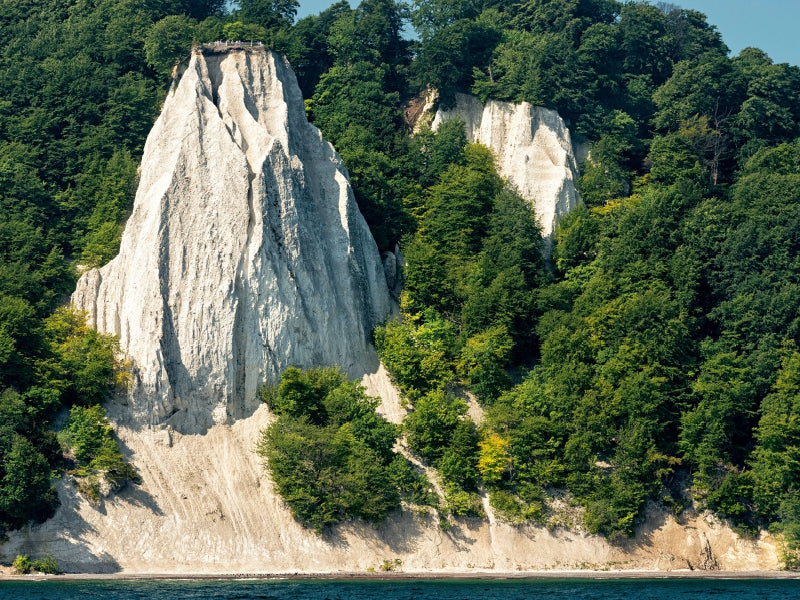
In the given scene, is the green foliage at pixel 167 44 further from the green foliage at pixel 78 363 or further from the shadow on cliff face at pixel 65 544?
the shadow on cliff face at pixel 65 544

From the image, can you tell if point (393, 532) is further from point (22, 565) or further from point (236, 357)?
point (22, 565)

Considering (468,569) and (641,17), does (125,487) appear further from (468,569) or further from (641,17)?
(641,17)

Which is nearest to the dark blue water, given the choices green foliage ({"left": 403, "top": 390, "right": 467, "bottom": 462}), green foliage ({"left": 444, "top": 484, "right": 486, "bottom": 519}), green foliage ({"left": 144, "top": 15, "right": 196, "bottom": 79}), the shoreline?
the shoreline

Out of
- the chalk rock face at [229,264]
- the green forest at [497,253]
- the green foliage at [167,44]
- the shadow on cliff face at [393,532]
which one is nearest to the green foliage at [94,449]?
the green forest at [497,253]

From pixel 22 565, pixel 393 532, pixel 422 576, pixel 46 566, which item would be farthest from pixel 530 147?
pixel 22 565

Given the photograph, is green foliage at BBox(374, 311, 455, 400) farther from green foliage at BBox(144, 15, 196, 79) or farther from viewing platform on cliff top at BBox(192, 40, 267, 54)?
green foliage at BBox(144, 15, 196, 79)

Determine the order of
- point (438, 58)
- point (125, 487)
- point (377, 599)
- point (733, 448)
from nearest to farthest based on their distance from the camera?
point (377, 599), point (125, 487), point (733, 448), point (438, 58)

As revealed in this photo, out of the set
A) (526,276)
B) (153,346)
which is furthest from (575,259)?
(153,346)
